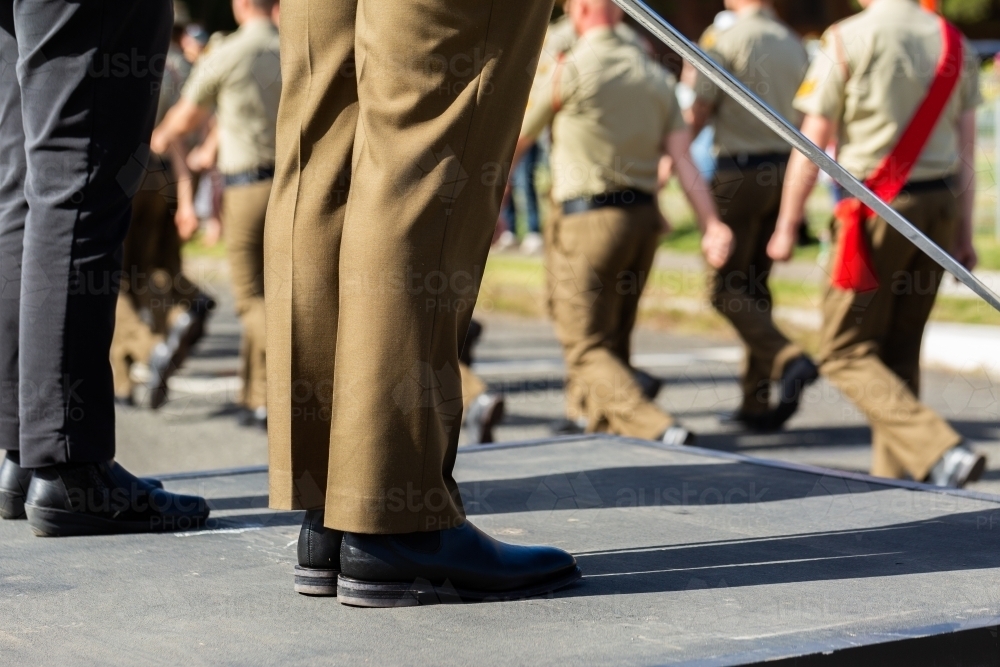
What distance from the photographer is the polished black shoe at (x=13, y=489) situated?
336 cm

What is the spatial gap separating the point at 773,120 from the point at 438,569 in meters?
1.06

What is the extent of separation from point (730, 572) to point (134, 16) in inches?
65.6

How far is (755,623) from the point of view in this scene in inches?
96.0

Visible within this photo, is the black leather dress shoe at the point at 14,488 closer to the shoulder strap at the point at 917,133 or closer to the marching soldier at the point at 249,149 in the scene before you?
the shoulder strap at the point at 917,133

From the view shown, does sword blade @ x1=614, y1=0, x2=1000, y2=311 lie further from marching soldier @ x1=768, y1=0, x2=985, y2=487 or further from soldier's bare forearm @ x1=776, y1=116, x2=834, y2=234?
soldier's bare forearm @ x1=776, y1=116, x2=834, y2=234

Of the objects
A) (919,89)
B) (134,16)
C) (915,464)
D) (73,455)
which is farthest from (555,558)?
(919,89)

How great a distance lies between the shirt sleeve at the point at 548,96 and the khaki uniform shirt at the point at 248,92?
1428mm

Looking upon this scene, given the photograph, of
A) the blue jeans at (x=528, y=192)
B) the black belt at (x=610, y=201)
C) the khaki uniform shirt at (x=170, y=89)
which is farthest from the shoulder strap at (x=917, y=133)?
the blue jeans at (x=528, y=192)

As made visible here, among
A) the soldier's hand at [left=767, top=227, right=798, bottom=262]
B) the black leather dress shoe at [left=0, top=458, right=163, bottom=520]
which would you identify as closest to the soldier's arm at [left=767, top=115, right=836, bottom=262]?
the soldier's hand at [left=767, top=227, right=798, bottom=262]

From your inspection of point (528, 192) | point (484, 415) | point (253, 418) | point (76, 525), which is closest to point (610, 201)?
point (484, 415)

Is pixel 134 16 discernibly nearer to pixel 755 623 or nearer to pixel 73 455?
pixel 73 455

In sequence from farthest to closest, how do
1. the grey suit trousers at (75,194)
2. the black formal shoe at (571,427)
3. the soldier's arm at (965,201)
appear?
the black formal shoe at (571,427) → the soldier's arm at (965,201) → the grey suit trousers at (75,194)

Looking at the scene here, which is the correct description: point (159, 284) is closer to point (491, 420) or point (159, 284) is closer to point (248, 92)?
point (248, 92)

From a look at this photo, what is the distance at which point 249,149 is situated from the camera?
281 inches
